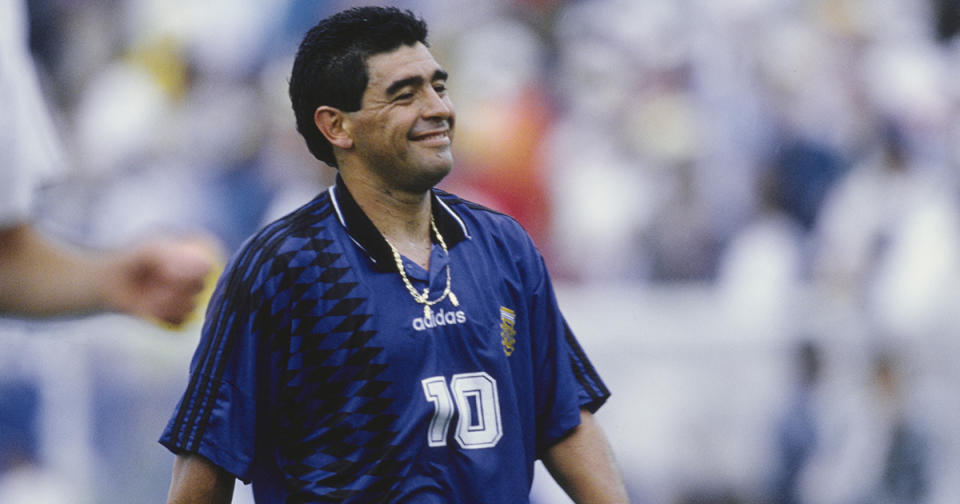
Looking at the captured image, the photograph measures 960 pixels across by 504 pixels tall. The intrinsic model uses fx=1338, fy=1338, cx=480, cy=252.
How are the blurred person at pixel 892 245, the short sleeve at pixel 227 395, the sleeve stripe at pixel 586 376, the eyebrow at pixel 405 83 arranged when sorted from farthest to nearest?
→ the blurred person at pixel 892 245 < the sleeve stripe at pixel 586 376 < the eyebrow at pixel 405 83 < the short sleeve at pixel 227 395

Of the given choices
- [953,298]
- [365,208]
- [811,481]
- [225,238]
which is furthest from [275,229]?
[953,298]

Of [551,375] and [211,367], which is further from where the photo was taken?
[551,375]

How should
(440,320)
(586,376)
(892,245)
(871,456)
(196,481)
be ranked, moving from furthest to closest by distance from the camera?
1. (892,245)
2. (871,456)
3. (586,376)
4. (440,320)
5. (196,481)

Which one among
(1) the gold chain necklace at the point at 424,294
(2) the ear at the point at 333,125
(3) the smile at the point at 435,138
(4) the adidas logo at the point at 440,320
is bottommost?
(4) the adidas logo at the point at 440,320

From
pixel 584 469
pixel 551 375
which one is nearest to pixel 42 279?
pixel 551 375

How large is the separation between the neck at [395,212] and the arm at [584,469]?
1.81 ft

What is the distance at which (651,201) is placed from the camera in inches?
289

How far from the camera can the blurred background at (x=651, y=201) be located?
7.01m

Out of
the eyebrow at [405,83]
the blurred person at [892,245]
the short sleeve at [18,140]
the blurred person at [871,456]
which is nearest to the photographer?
the eyebrow at [405,83]

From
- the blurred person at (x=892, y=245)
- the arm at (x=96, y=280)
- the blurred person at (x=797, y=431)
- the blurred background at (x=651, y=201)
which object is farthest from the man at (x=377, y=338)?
the blurred person at (x=892, y=245)

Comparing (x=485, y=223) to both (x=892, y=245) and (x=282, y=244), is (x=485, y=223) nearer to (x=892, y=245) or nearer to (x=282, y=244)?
(x=282, y=244)

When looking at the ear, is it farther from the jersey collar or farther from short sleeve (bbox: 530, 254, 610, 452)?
short sleeve (bbox: 530, 254, 610, 452)

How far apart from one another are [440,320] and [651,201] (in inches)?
183

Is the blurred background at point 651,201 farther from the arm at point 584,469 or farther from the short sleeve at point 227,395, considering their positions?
the short sleeve at point 227,395
